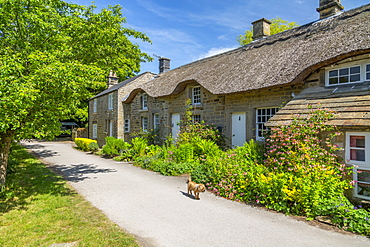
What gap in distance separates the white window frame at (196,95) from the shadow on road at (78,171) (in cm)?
564

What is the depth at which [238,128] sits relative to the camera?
36.3 ft

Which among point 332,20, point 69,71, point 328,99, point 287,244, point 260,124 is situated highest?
point 332,20

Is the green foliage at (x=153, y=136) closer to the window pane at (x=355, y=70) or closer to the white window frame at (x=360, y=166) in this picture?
the window pane at (x=355, y=70)

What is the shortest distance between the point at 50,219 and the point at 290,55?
9.45 metres

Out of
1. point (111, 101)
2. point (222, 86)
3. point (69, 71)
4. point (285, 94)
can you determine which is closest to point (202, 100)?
point (222, 86)

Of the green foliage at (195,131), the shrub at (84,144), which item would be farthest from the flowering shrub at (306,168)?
the shrub at (84,144)

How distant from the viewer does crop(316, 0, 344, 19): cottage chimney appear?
11.9 metres

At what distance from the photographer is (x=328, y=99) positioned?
7.35 metres

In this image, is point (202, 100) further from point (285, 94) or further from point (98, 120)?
point (98, 120)

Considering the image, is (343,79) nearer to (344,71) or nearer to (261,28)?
(344,71)

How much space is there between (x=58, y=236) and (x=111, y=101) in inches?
755

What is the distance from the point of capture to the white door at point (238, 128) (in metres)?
10.8

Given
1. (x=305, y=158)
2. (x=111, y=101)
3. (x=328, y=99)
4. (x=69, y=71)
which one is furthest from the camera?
(x=111, y=101)

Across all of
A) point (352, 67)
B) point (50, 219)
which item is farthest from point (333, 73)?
point (50, 219)
